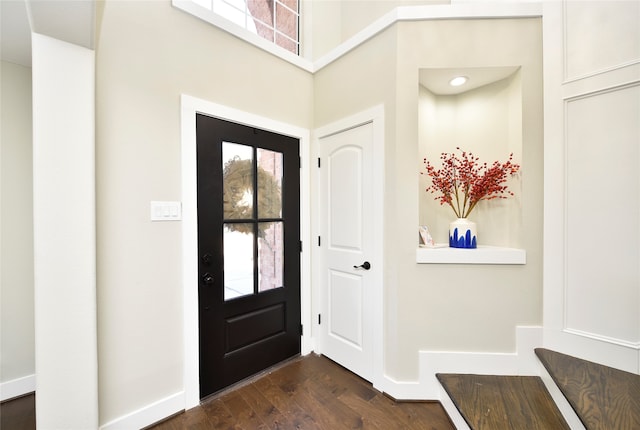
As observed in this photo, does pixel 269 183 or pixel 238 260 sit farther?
pixel 269 183

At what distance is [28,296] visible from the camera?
73.7 inches

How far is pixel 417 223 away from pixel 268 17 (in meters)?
2.33

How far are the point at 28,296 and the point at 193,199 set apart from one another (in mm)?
1409

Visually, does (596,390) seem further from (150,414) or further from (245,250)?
(150,414)

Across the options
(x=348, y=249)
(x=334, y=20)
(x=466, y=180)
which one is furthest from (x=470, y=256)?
(x=334, y=20)

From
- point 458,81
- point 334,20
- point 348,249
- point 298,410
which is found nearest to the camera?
point 298,410

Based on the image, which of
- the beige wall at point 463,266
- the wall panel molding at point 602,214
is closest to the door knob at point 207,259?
the beige wall at point 463,266

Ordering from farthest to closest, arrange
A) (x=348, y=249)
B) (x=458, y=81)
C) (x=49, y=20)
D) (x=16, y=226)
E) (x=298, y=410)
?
(x=348, y=249), (x=458, y=81), (x=16, y=226), (x=298, y=410), (x=49, y=20)

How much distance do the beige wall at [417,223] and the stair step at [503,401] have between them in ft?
0.62

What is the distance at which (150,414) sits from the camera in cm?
160

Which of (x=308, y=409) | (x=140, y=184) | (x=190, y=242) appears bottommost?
(x=308, y=409)

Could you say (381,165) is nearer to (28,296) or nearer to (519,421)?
(519,421)

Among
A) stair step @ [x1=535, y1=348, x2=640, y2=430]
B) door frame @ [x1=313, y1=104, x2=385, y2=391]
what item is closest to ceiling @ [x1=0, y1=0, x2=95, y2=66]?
door frame @ [x1=313, y1=104, x2=385, y2=391]

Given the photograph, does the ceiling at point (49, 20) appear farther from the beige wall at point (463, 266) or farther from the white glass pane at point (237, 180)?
the beige wall at point (463, 266)
